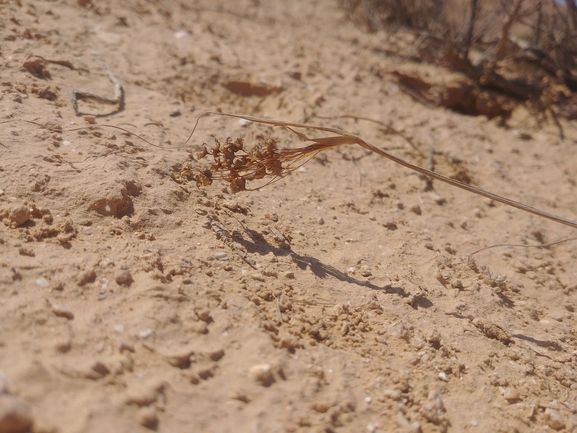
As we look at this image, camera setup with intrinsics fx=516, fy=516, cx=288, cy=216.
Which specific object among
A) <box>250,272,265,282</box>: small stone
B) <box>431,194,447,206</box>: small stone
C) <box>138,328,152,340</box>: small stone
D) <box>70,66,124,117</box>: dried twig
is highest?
<box>70,66,124,117</box>: dried twig

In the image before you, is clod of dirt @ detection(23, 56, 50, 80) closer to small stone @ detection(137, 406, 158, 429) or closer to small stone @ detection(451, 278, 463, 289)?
small stone @ detection(137, 406, 158, 429)

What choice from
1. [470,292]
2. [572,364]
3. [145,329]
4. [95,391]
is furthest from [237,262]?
[572,364]

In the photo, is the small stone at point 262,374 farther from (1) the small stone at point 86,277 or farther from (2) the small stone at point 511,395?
(2) the small stone at point 511,395

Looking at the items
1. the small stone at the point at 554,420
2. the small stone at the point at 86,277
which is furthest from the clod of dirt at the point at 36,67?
the small stone at the point at 554,420

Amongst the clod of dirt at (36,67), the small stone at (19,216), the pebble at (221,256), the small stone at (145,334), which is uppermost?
the clod of dirt at (36,67)

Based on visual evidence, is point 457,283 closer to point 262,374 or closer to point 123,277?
point 262,374

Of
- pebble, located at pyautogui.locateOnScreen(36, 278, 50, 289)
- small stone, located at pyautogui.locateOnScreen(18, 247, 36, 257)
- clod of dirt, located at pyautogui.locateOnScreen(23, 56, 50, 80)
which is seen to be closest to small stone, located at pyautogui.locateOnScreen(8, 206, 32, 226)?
small stone, located at pyautogui.locateOnScreen(18, 247, 36, 257)
